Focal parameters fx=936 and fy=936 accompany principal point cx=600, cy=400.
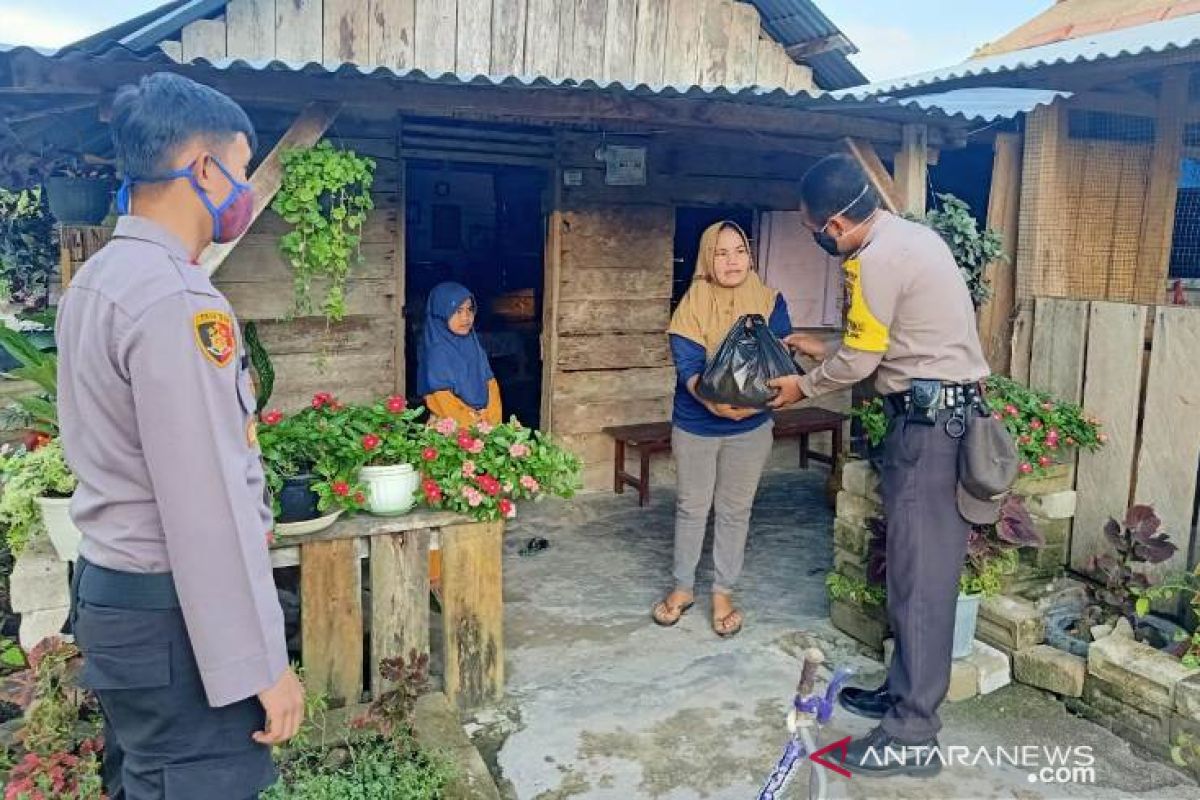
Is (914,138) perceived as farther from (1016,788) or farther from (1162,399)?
(1016,788)

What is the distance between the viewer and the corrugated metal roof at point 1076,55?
4375 millimetres

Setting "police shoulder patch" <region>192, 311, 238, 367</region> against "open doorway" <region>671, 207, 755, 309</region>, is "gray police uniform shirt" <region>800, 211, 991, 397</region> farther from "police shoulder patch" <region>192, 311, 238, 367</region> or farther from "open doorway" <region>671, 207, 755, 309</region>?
"open doorway" <region>671, 207, 755, 309</region>

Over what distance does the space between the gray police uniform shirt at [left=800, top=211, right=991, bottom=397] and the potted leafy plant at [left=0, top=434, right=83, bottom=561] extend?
2852 millimetres

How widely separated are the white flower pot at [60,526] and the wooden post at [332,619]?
77cm

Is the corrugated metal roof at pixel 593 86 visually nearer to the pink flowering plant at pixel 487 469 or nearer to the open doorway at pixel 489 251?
the pink flowering plant at pixel 487 469

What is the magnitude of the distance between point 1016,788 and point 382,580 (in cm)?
245

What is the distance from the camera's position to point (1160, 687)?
3551 millimetres

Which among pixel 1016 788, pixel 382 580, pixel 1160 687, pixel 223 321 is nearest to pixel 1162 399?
pixel 1160 687

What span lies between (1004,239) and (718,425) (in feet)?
6.49

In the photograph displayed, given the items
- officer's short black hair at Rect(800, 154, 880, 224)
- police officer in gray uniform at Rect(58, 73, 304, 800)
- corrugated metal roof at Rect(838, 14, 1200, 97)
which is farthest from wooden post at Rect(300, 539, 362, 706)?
corrugated metal roof at Rect(838, 14, 1200, 97)

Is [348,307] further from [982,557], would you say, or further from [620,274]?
[982,557]

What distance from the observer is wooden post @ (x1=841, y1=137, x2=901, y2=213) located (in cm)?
505

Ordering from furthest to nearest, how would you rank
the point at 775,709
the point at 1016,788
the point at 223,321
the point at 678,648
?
the point at 678,648
the point at 775,709
the point at 1016,788
the point at 223,321

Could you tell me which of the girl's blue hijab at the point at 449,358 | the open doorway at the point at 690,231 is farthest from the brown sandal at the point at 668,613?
the open doorway at the point at 690,231
